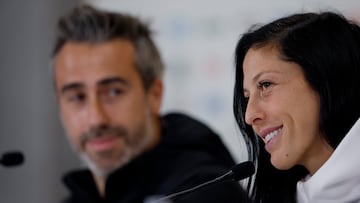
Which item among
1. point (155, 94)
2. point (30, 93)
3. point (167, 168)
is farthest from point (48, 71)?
point (167, 168)

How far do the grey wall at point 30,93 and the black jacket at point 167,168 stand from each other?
0.85 metres

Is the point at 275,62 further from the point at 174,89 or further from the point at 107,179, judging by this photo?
the point at 174,89

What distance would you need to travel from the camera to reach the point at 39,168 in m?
2.73

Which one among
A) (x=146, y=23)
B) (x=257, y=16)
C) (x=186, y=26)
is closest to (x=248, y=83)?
(x=146, y=23)

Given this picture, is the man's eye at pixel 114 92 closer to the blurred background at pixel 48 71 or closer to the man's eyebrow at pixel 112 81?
the man's eyebrow at pixel 112 81

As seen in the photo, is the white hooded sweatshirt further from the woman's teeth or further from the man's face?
the man's face

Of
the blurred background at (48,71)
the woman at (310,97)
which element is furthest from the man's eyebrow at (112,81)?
the woman at (310,97)

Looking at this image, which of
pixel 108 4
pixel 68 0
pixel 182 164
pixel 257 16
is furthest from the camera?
pixel 68 0

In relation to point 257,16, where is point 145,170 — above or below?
below

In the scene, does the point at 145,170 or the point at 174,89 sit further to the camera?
the point at 174,89

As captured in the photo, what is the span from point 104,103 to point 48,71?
0.97m

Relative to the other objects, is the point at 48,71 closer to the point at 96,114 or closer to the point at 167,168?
the point at 96,114

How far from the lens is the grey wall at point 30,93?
270 cm

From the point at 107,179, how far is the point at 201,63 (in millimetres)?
720
